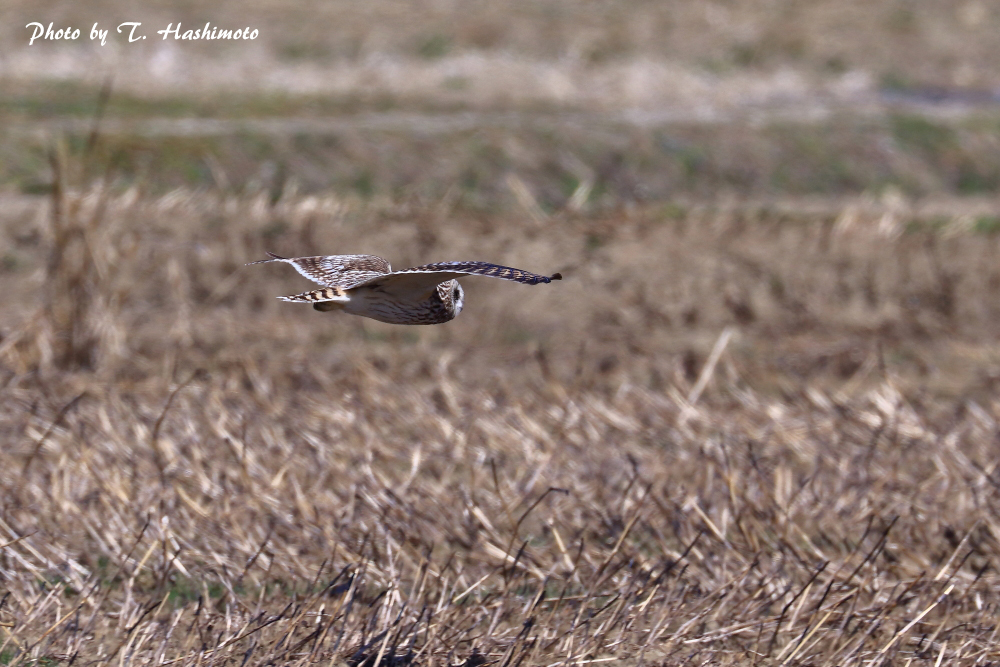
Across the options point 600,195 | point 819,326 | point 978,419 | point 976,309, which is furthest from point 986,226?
point 978,419

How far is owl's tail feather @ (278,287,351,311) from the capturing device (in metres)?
3.22

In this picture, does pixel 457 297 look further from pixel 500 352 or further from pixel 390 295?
pixel 500 352

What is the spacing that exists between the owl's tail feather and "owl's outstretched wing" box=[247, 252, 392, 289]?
0.03m

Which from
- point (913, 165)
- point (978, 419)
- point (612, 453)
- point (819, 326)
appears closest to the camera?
point (612, 453)

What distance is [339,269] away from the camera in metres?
3.71

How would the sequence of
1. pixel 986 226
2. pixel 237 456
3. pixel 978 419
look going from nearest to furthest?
pixel 237 456 < pixel 978 419 < pixel 986 226

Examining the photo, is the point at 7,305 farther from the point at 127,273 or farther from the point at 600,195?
the point at 600,195

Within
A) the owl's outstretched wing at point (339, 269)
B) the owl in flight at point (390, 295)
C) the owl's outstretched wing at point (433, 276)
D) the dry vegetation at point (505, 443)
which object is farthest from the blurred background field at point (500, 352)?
the owl's outstretched wing at point (433, 276)

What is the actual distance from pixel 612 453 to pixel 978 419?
2306 millimetres

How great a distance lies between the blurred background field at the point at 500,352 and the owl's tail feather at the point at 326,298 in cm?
164

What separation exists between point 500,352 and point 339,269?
5269mm

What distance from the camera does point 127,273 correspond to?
9.18 m

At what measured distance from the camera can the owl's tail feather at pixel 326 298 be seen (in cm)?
322

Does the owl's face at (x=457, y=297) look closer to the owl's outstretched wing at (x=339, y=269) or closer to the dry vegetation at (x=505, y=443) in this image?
the owl's outstretched wing at (x=339, y=269)
